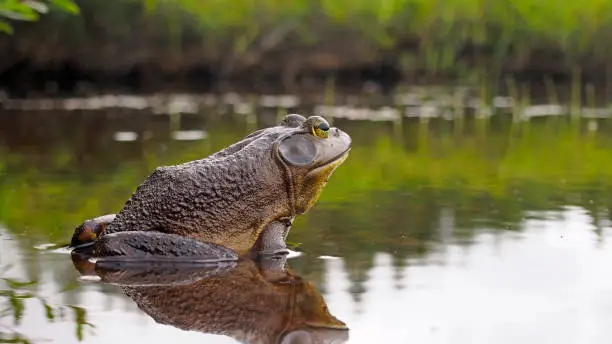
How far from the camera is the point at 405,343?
4.39m

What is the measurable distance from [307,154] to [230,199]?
53 centimetres

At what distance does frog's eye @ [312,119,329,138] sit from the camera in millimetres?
6406

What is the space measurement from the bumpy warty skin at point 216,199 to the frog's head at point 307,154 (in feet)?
0.19

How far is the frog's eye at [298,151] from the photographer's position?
6.36 metres

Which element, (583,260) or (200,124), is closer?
(583,260)

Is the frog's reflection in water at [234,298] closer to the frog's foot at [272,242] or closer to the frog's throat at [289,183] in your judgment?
the frog's foot at [272,242]

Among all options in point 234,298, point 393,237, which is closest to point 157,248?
point 234,298

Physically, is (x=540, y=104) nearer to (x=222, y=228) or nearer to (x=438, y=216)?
(x=438, y=216)

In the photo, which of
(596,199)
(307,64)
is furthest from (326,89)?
Result: (596,199)

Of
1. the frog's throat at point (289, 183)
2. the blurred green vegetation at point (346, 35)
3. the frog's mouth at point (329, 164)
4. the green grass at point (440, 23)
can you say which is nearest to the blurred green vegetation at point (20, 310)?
the frog's throat at point (289, 183)

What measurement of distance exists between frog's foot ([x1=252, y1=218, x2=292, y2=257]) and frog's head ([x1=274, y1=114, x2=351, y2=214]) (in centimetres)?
17

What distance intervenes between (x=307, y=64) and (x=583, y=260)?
12862 millimetres

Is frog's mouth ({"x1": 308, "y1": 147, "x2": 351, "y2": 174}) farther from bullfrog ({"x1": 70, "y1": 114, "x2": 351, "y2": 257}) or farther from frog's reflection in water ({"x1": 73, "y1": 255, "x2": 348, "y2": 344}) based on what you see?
frog's reflection in water ({"x1": 73, "y1": 255, "x2": 348, "y2": 344})

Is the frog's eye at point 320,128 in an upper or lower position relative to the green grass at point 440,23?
lower
